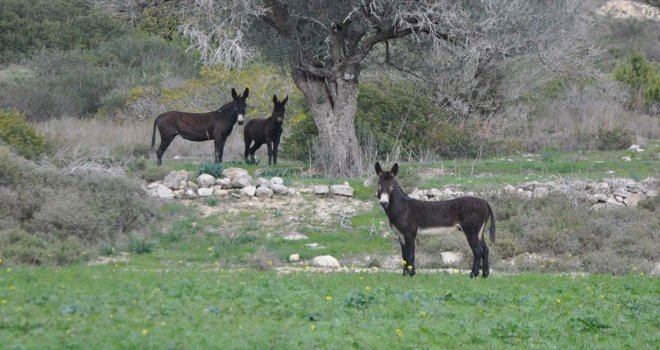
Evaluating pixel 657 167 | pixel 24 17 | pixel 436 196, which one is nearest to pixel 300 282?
pixel 436 196

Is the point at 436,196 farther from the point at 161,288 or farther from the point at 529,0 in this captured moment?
the point at 161,288

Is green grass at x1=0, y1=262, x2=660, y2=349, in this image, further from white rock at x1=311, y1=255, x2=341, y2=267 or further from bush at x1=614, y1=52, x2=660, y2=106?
bush at x1=614, y1=52, x2=660, y2=106

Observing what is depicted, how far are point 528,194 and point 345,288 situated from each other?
32.9 ft

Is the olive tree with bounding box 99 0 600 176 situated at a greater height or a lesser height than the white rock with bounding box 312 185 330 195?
greater

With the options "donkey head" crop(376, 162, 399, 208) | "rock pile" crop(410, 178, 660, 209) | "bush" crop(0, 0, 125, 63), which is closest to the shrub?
"rock pile" crop(410, 178, 660, 209)

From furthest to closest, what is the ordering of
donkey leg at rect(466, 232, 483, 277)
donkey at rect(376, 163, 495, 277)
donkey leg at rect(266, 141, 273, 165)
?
donkey leg at rect(266, 141, 273, 165), donkey at rect(376, 163, 495, 277), donkey leg at rect(466, 232, 483, 277)

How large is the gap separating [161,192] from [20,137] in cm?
402

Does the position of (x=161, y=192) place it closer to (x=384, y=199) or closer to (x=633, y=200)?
(x=384, y=199)

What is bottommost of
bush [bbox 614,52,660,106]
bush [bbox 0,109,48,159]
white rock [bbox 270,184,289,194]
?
white rock [bbox 270,184,289,194]

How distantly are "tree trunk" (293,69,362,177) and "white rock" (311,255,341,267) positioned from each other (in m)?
6.85

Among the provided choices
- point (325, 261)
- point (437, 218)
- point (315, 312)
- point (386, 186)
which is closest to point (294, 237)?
point (325, 261)

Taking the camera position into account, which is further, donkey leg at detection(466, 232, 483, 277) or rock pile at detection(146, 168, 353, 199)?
rock pile at detection(146, 168, 353, 199)

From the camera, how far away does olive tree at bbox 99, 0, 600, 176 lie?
2189 cm

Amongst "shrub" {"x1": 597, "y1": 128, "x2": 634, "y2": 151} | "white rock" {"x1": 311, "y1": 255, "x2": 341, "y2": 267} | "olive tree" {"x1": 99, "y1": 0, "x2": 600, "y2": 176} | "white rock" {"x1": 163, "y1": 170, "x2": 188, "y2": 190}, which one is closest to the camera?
"white rock" {"x1": 311, "y1": 255, "x2": 341, "y2": 267}
